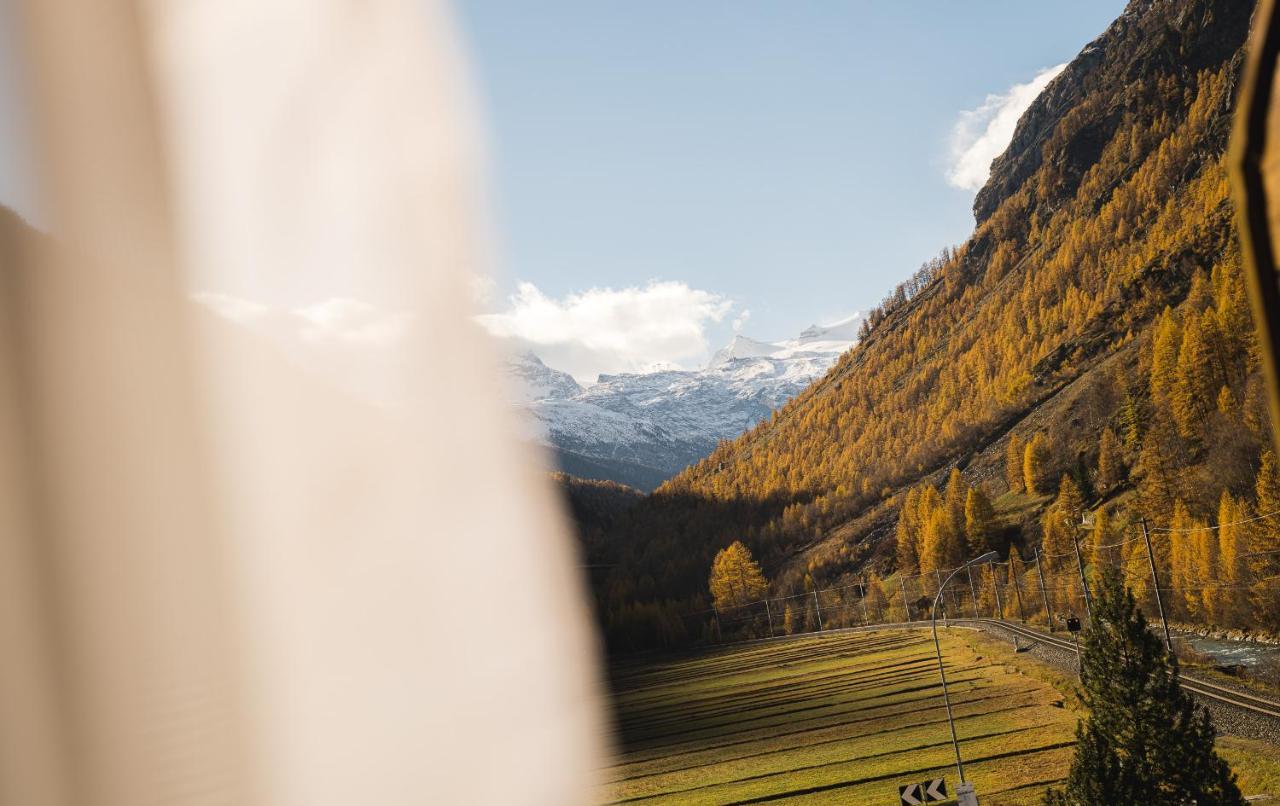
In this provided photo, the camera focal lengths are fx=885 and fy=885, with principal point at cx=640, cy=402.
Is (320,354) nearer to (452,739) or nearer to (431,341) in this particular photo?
(431,341)

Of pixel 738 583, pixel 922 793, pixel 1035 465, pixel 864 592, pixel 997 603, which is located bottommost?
pixel 864 592

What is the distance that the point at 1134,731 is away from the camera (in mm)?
26375

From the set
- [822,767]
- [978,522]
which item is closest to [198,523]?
[822,767]

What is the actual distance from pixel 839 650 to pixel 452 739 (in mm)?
47554

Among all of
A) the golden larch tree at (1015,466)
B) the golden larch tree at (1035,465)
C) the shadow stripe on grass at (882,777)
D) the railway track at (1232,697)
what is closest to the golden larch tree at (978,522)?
the golden larch tree at (1035,465)

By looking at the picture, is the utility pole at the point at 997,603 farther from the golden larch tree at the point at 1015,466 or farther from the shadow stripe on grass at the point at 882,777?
the shadow stripe on grass at the point at 882,777

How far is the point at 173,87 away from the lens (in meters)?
62.7

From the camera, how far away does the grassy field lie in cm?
4734

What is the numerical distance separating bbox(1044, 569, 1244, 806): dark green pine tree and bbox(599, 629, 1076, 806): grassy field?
47.4 ft

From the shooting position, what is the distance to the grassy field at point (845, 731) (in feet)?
155

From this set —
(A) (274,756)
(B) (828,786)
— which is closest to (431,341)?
(A) (274,756)

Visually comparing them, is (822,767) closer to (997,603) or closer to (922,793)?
(922,793)

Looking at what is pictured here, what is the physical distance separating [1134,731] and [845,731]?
4013cm

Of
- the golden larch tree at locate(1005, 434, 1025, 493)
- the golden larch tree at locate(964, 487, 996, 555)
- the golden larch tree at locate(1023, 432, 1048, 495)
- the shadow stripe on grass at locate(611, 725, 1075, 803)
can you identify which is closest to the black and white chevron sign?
the shadow stripe on grass at locate(611, 725, 1075, 803)
